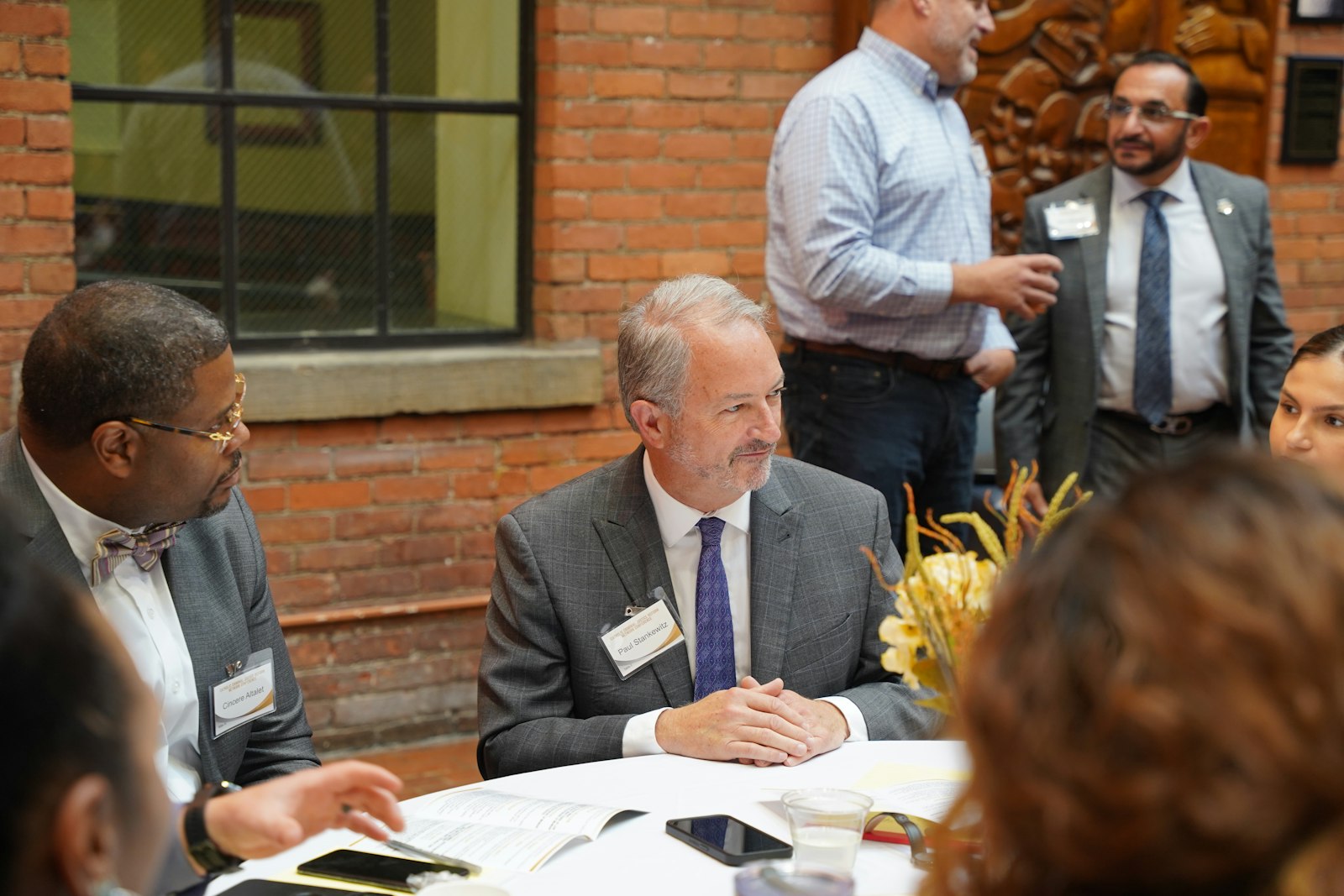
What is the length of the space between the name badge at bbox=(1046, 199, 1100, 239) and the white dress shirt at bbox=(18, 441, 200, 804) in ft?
8.69

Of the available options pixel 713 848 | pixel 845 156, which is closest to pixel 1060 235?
pixel 845 156

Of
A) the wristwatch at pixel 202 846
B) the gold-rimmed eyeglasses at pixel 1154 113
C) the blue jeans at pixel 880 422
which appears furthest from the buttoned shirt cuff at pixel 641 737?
the gold-rimmed eyeglasses at pixel 1154 113

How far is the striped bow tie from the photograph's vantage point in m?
2.12

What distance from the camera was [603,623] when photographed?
237 cm

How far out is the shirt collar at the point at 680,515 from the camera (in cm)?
246

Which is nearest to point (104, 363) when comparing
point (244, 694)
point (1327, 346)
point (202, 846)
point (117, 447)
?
point (117, 447)

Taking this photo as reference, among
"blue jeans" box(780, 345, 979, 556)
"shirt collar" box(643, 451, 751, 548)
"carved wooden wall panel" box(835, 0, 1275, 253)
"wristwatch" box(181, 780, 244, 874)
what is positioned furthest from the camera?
"carved wooden wall panel" box(835, 0, 1275, 253)

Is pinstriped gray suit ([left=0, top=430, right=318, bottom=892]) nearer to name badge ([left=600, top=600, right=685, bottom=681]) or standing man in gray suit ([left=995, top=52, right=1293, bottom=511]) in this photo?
name badge ([left=600, top=600, right=685, bottom=681])

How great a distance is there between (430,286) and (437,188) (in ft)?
0.94

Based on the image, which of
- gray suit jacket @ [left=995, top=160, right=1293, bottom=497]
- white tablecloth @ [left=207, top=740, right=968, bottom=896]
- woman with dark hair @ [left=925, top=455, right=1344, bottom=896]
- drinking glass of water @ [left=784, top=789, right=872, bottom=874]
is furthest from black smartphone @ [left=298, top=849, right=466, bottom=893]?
gray suit jacket @ [left=995, top=160, right=1293, bottom=497]

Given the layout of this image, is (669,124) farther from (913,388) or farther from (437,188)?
(913,388)

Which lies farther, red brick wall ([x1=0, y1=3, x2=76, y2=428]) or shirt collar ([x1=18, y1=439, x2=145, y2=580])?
red brick wall ([x1=0, y1=3, x2=76, y2=428])

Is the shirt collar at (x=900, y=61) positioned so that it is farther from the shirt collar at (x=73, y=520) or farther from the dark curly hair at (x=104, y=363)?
the shirt collar at (x=73, y=520)

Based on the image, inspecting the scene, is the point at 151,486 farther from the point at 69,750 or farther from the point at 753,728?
the point at 69,750
